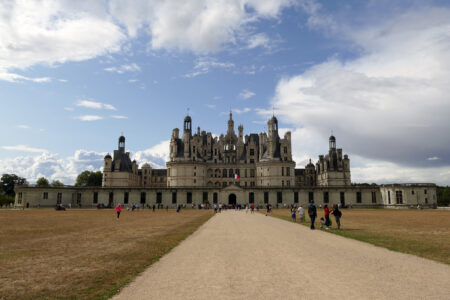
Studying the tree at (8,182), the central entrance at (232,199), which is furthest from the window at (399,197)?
the tree at (8,182)

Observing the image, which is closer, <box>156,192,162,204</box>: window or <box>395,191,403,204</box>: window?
<box>395,191,403,204</box>: window

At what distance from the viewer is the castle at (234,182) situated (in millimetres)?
83625

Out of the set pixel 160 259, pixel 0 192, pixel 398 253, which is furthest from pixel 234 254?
pixel 0 192

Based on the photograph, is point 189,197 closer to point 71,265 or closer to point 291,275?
point 71,265

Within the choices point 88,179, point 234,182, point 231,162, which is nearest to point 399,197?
point 234,182

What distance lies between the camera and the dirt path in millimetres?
7777

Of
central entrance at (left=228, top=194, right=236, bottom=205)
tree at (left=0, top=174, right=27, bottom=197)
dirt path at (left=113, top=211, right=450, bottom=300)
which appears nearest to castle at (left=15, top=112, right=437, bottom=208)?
central entrance at (left=228, top=194, right=236, bottom=205)

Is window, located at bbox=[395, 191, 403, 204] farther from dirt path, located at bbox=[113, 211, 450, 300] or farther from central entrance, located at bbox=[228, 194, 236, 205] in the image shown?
dirt path, located at bbox=[113, 211, 450, 300]

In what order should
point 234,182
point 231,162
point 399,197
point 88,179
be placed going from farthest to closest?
point 88,179
point 231,162
point 234,182
point 399,197

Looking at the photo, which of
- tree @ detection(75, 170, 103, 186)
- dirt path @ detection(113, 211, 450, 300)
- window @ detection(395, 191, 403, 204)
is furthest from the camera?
tree @ detection(75, 170, 103, 186)

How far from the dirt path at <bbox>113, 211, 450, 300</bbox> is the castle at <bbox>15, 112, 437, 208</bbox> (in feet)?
242

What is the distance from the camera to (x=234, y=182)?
103000 millimetres

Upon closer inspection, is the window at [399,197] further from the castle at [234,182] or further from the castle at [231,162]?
the castle at [231,162]

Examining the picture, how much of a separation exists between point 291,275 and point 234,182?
9361 cm
